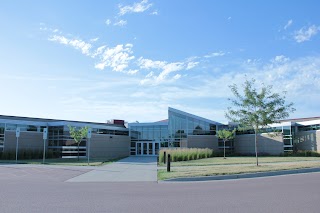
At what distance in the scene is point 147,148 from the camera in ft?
156

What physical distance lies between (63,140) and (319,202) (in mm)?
33238

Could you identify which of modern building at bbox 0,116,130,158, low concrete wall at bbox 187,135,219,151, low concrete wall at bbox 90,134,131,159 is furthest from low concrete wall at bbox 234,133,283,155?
modern building at bbox 0,116,130,158

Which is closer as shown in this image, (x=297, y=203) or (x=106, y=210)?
(x=106, y=210)

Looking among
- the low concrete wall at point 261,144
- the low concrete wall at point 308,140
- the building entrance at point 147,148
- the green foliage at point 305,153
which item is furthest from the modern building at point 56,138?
the low concrete wall at point 308,140

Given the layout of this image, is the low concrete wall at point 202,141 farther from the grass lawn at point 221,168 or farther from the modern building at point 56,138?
the grass lawn at point 221,168

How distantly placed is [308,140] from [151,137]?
1968 cm

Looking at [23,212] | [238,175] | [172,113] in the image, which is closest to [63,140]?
[172,113]

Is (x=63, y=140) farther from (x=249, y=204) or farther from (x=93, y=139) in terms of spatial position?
(x=249, y=204)

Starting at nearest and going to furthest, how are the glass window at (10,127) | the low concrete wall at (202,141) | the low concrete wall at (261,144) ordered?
the glass window at (10,127), the low concrete wall at (261,144), the low concrete wall at (202,141)

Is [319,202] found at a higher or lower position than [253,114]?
lower

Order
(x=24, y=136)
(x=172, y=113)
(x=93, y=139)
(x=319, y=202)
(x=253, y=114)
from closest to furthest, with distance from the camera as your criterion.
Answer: (x=319, y=202)
(x=253, y=114)
(x=24, y=136)
(x=93, y=139)
(x=172, y=113)

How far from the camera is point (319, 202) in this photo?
9016mm

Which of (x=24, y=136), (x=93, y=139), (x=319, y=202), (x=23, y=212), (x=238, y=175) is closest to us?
(x=23, y=212)

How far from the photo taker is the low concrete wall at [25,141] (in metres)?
35.2
